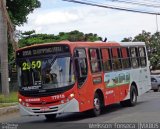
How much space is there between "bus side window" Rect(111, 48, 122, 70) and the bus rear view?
362cm

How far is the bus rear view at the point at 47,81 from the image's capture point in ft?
55.4

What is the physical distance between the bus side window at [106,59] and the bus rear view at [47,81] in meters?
2.60

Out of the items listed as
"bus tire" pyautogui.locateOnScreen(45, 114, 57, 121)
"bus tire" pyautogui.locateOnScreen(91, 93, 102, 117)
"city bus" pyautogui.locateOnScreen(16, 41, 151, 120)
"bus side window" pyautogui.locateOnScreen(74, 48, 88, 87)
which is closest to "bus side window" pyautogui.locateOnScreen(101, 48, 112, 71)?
"city bus" pyautogui.locateOnScreen(16, 41, 151, 120)

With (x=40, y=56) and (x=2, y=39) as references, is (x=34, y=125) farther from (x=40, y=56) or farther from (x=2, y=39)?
(x=2, y=39)

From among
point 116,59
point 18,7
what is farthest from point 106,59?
point 18,7

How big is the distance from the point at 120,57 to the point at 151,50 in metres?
62.8

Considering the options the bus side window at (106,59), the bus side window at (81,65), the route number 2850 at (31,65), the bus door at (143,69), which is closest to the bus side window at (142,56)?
the bus door at (143,69)

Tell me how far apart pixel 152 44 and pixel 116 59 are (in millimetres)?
62519

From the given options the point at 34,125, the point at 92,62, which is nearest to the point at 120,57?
the point at 92,62

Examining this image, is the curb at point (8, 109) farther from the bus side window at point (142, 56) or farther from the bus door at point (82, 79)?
the bus side window at point (142, 56)

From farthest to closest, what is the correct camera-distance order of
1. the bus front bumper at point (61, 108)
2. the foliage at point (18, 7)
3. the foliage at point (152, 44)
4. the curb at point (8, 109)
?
the foliage at point (152, 44) → the foliage at point (18, 7) → the curb at point (8, 109) → the bus front bumper at point (61, 108)

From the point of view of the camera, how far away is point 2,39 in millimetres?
27312

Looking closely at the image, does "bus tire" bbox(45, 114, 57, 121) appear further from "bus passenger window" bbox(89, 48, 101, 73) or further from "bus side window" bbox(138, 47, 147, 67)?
"bus side window" bbox(138, 47, 147, 67)

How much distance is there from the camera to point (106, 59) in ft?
64.1
